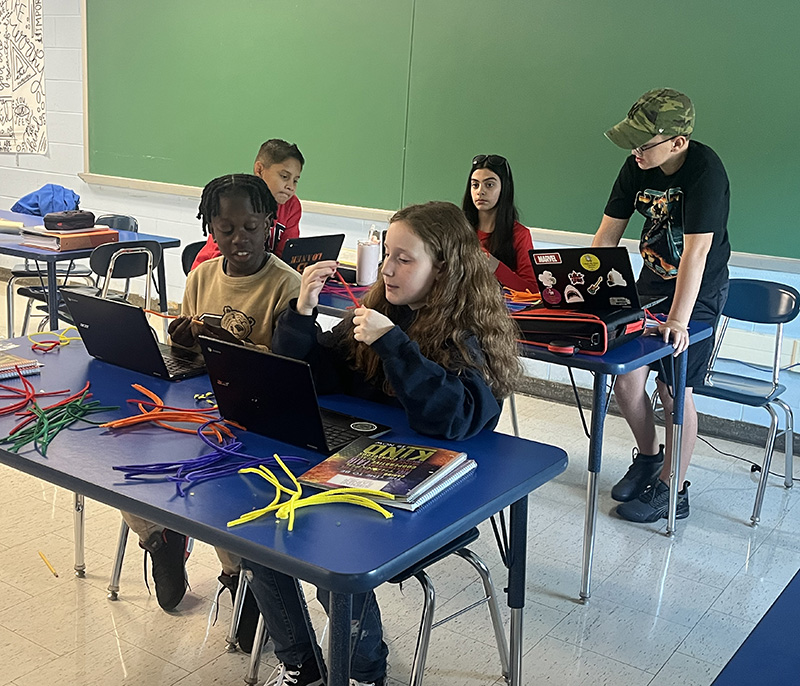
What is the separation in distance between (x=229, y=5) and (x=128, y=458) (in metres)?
4.08

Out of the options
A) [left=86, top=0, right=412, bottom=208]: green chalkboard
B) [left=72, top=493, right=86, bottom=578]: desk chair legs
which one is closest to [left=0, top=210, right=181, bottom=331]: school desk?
[left=86, top=0, right=412, bottom=208]: green chalkboard

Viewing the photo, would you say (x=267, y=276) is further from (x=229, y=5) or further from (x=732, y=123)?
(x=229, y=5)

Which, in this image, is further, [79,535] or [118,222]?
[118,222]

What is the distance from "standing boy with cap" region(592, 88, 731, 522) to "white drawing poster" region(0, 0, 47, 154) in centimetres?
440

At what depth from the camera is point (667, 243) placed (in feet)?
9.53

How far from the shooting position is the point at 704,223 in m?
2.72

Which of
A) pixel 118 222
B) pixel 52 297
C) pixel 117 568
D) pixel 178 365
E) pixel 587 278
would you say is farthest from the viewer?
pixel 118 222

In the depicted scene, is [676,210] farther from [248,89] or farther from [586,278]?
[248,89]

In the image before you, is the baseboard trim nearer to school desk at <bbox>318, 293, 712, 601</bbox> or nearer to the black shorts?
the black shorts

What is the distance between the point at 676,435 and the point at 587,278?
682mm

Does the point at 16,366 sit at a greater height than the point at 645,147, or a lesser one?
lesser

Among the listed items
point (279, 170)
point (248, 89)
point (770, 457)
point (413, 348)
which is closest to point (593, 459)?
point (413, 348)

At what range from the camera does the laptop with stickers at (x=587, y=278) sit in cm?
244

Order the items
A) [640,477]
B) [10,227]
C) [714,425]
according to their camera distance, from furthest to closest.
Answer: [10,227], [714,425], [640,477]
